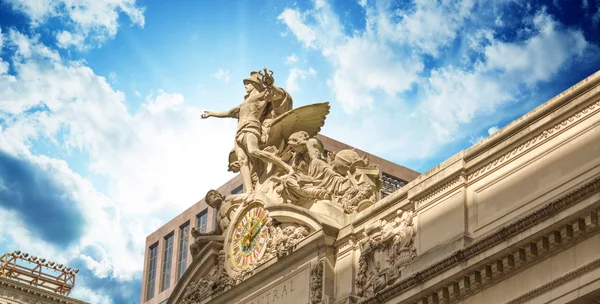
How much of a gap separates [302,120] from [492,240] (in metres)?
13.8

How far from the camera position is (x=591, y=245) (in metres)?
27.7

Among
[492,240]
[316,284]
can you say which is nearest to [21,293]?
[316,284]

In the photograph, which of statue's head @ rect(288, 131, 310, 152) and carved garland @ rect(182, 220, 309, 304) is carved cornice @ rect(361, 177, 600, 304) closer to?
carved garland @ rect(182, 220, 309, 304)

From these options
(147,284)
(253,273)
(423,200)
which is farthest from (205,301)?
(147,284)

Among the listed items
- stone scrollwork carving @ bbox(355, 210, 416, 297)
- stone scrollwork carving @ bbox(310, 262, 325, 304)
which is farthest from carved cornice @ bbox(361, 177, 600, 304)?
stone scrollwork carving @ bbox(310, 262, 325, 304)

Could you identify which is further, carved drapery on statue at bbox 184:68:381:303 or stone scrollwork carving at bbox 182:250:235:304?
stone scrollwork carving at bbox 182:250:235:304

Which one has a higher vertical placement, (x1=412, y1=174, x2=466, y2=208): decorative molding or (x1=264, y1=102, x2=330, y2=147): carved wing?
(x1=264, y1=102, x2=330, y2=147): carved wing

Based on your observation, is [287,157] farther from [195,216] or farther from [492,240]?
[195,216]

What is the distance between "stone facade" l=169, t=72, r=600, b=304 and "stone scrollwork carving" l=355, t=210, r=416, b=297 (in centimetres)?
4

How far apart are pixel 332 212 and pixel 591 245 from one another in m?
12.0

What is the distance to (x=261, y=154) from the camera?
4228 centimetres

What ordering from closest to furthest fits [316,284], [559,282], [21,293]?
[559,282] → [316,284] → [21,293]

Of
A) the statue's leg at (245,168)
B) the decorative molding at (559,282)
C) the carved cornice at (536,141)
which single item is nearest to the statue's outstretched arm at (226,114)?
the statue's leg at (245,168)

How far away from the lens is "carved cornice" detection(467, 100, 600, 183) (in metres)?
30.1
